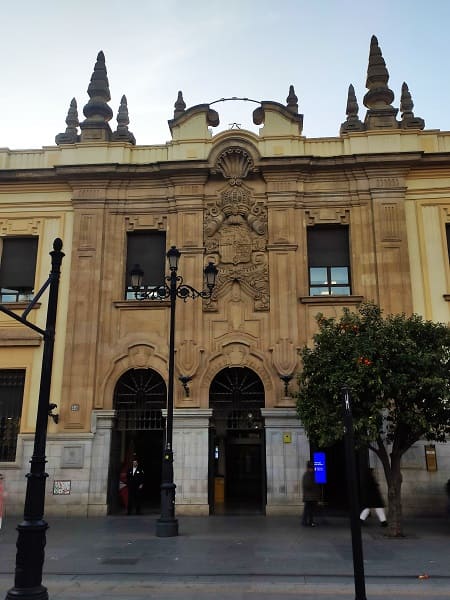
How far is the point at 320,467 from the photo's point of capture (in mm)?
16531

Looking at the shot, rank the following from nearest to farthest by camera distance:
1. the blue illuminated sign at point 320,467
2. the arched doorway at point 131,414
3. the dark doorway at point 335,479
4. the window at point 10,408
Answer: the blue illuminated sign at point 320,467
the arched doorway at point 131,414
the window at point 10,408
the dark doorway at point 335,479

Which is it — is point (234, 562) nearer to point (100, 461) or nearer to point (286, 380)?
point (286, 380)

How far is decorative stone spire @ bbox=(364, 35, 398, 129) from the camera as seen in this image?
63.4ft

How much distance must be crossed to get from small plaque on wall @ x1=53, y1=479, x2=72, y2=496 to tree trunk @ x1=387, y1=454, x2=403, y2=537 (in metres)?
9.33

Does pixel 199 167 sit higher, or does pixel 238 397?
pixel 199 167

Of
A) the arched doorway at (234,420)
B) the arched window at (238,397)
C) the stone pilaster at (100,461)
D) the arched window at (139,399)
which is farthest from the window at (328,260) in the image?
the stone pilaster at (100,461)

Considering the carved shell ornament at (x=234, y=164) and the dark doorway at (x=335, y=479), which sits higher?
the carved shell ornament at (x=234, y=164)

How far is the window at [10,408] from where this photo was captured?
17.4 m

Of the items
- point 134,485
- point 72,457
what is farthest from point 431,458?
point 72,457

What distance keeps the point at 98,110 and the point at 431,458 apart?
16396mm

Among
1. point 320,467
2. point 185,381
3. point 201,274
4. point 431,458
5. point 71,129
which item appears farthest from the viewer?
point 71,129

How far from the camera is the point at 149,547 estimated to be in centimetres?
1152

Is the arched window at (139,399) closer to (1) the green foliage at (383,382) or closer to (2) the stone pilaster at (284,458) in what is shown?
(2) the stone pilaster at (284,458)

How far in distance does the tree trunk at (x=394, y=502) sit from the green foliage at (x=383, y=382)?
421mm
